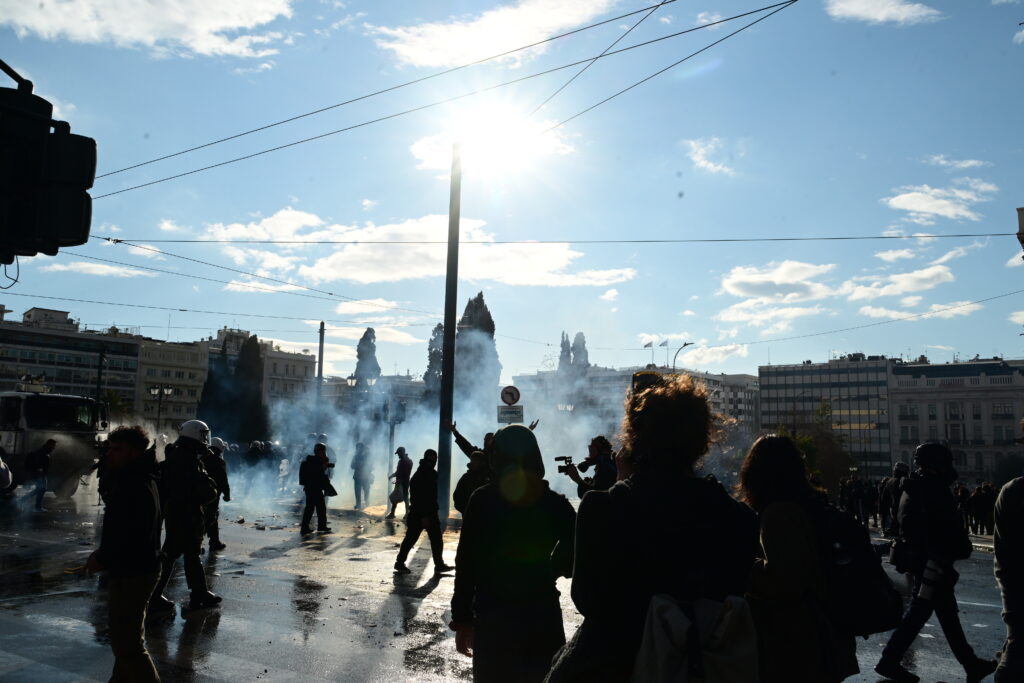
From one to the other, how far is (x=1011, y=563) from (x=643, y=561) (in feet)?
10.0

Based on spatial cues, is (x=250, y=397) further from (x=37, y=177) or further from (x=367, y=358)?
(x=37, y=177)

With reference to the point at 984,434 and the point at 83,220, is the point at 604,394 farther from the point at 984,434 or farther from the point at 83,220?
the point at 83,220

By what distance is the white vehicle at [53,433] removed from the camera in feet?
72.9

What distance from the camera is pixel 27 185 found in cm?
467

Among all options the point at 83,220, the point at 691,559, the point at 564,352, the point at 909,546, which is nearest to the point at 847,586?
the point at 691,559

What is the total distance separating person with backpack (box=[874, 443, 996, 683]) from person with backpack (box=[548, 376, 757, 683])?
426 centimetres

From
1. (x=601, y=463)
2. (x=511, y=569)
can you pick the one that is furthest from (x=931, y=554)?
(x=511, y=569)

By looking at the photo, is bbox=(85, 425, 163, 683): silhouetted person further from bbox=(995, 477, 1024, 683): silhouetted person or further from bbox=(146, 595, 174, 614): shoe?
bbox=(995, 477, 1024, 683): silhouetted person

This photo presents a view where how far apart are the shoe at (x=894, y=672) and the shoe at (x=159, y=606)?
6.41 m

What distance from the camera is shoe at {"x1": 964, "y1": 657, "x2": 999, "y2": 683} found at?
5.90 meters

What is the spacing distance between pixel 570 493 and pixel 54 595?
3987 cm

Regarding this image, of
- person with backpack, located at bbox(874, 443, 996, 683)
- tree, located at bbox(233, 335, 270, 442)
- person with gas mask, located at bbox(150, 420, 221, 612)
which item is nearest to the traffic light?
person with gas mask, located at bbox(150, 420, 221, 612)

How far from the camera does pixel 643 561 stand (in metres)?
2.28

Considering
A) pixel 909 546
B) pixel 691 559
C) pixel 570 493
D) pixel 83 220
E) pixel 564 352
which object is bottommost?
pixel 570 493
